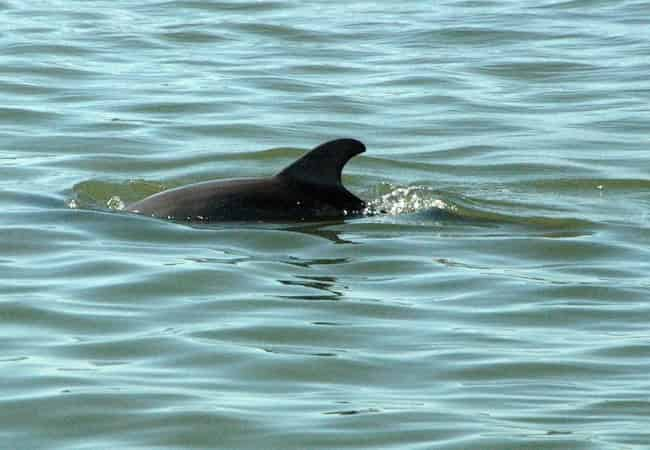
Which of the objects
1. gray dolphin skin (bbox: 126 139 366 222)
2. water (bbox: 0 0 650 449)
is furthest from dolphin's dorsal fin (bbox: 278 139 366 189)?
water (bbox: 0 0 650 449)

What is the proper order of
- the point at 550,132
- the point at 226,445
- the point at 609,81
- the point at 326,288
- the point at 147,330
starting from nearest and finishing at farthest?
the point at 226,445, the point at 147,330, the point at 326,288, the point at 550,132, the point at 609,81

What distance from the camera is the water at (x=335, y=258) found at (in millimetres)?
7320

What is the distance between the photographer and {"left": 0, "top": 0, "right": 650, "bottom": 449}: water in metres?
7.32

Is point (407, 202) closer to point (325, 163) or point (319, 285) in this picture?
point (325, 163)

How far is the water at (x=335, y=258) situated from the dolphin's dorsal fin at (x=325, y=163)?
14.6 inches

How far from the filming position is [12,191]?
1244cm

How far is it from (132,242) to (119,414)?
358 cm

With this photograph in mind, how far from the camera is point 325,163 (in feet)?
36.4

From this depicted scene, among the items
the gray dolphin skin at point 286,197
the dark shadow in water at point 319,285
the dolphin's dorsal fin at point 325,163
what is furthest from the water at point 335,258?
the dolphin's dorsal fin at point 325,163

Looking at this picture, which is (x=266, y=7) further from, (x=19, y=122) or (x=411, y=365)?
(x=411, y=365)

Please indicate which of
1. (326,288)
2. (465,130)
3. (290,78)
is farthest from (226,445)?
(290,78)

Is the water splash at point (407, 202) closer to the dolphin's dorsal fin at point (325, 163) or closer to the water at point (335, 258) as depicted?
the water at point (335, 258)

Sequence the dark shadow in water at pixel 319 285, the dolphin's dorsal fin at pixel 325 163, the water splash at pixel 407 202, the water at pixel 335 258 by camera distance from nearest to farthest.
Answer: the water at pixel 335 258 → the dark shadow in water at pixel 319 285 → the dolphin's dorsal fin at pixel 325 163 → the water splash at pixel 407 202

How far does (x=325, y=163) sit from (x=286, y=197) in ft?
1.09
